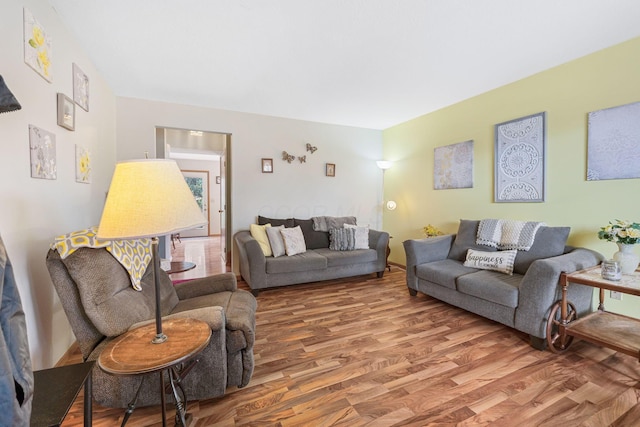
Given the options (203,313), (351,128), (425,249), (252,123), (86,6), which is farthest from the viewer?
(351,128)

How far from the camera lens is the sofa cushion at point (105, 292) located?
135 centimetres

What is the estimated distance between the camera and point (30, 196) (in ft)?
5.05

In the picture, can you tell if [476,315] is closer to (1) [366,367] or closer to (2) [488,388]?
(2) [488,388]

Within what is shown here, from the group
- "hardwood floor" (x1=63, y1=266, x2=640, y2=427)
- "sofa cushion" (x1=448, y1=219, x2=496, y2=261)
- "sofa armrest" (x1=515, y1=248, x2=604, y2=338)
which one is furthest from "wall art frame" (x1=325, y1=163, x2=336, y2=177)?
"sofa armrest" (x1=515, y1=248, x2=604, y2=338)

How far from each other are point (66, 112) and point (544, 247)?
13.2ft

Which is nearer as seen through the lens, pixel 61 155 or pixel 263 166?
pixel 61 155

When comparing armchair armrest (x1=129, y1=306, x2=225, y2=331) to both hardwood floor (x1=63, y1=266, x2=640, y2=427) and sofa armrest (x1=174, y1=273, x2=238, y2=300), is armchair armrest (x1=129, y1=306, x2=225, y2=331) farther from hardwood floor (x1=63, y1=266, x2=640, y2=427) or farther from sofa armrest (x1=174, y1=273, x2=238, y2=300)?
sofa armrest (x1=174, y1=273, x2=238, y2=300)

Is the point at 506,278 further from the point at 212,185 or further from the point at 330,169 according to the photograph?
the point at 212,185

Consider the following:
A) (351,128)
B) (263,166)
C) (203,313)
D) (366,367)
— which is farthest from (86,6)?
(351,128)

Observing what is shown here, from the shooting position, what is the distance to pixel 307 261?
11.2ft

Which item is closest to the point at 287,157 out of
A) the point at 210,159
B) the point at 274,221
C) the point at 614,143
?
the point at 274,221

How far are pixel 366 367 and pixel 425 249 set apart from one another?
1.68 meters

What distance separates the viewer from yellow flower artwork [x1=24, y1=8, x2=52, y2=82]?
4.88 ft

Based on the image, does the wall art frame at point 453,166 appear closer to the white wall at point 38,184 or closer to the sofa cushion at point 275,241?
the sofa cushion at point 275,241
